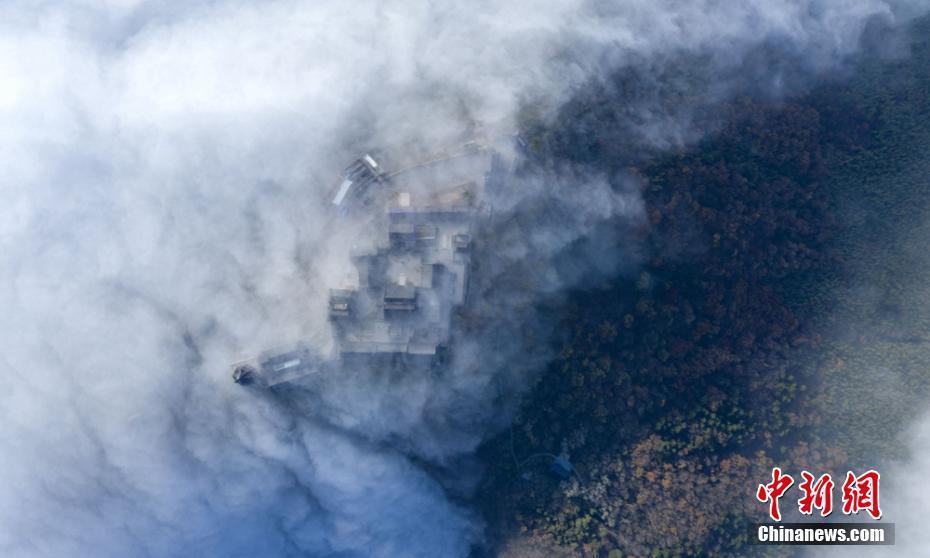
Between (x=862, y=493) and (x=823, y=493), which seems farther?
(x=823, y=493)

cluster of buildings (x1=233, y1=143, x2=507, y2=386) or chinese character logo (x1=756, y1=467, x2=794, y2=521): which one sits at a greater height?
cluster of buildings (x1=233, y1=143, x2=507, y2=386)

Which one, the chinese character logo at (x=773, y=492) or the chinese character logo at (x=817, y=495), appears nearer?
the chinese character logo at (x=773, y=492)

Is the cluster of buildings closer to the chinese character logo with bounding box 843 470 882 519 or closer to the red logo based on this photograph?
the red logo

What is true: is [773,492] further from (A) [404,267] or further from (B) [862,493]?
(A) [404,267]

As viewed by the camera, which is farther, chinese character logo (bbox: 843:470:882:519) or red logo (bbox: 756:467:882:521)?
chinese character logo (bbox: 843:470:882:519)

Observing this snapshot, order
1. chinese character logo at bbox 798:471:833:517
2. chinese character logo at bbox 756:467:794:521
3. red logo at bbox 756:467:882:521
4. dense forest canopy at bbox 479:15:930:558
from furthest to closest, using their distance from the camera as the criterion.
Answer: chinese character logo at bbox 798:471:833:517 → red logo at bbox 756:467:882:521 → chinese character logo at bbox 756:467:794:521 → dense forest canopy at bbox 479:15:930:558

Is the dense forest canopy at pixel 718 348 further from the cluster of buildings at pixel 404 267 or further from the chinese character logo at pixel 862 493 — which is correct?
the cluster of buildings at pixel 404 267

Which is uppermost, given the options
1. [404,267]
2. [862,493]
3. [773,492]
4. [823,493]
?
[404,267]

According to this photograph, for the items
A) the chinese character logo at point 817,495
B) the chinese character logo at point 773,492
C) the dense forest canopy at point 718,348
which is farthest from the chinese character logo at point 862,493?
the chinese character logo at point 773,492

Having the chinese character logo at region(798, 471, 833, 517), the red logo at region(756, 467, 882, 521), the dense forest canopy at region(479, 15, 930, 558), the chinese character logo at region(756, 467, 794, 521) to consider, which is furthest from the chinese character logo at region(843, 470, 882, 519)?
the chinese character logo at region(756, 467, 794, 521)

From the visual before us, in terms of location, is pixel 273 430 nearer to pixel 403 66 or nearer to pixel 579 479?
pixel 579 479

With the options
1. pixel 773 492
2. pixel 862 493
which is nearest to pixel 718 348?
pixel 773 492

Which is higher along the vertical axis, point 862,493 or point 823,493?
point 862,493
